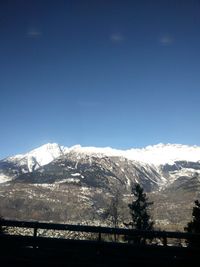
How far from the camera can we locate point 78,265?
47.6 ft

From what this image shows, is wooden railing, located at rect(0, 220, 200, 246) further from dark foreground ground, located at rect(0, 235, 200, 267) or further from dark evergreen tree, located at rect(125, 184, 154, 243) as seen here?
dark evergreen tree, located at rect(125, 184, 154, 243)

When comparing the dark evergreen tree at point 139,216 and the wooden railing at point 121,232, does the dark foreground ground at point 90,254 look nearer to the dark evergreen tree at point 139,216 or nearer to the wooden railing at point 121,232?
the wooden railing at point 121,232

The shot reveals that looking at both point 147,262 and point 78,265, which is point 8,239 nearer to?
point 78,265

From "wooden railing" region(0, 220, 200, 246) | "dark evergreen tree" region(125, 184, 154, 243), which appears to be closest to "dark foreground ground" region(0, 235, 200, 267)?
"wooden railing" region(0, 220, 200, 246)

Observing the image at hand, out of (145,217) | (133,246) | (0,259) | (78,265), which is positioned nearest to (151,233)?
(133,246)

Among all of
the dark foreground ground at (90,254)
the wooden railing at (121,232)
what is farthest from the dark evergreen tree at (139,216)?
the dark foreground ground at (90,254)

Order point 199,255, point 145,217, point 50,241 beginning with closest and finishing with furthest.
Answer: point 199,255 → point 50,241 → point 145,217

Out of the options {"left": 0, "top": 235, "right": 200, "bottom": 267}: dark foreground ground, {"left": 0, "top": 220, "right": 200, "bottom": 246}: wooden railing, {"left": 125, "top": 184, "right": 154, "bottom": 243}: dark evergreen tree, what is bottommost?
{"left": 0, "top": 235, "right": 200, "bottom": 267}: dark foreground ground

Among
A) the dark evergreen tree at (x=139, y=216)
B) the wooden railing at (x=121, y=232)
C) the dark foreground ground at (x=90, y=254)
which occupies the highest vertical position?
the dark evergreen tree at (x=139, y=216)

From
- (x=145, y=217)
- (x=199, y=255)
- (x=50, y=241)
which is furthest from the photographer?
(x=145, y=217)

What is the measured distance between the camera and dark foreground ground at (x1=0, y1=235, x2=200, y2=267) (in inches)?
574

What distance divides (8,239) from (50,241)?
1847mm

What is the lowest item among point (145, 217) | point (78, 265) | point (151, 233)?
point (78, 265)

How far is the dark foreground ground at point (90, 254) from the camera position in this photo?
14570 mm
